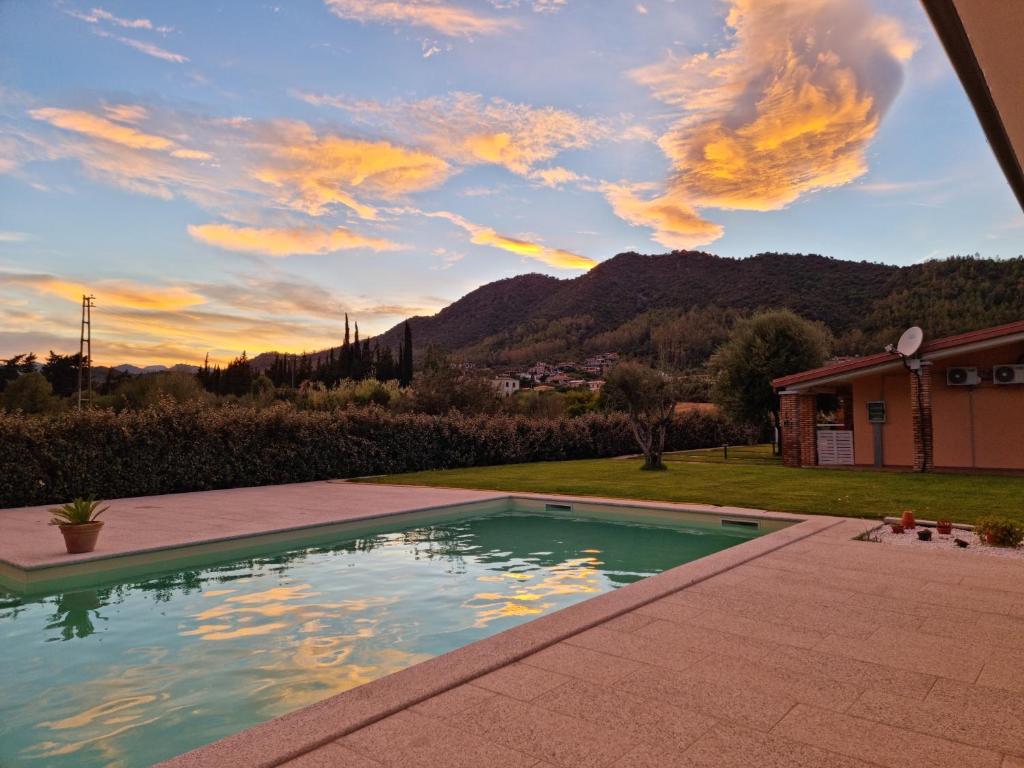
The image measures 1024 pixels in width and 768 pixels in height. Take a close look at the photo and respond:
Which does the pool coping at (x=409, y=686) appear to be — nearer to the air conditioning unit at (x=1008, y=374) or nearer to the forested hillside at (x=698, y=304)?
the air conditioning unit at (x=1008, y=374)

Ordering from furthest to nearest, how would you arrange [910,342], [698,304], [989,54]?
[698,304] < [910,342] < [989,54]

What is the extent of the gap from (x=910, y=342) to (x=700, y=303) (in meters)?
42.9

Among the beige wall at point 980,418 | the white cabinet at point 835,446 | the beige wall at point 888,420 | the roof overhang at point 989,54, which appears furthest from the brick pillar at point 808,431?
the roof overhang at point 989,54

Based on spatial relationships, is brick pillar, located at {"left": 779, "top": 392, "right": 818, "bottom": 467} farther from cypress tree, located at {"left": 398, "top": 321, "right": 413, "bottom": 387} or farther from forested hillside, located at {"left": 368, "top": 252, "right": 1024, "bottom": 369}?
cypress tree, located at {"left": 398, "top": 321, "right": 413, "bottom": 387}

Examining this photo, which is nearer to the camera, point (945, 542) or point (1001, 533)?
point (1001, 533)

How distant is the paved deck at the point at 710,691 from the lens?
2902mm

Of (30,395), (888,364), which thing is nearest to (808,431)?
(888,364)

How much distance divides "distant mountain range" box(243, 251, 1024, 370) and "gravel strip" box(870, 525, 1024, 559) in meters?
28.5

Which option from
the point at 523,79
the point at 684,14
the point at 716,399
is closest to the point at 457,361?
the point at 716,399

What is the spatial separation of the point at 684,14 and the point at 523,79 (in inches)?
138

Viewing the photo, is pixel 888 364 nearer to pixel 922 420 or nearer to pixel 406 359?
pixel 922 420

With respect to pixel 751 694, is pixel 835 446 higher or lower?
higher

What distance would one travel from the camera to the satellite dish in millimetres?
17391

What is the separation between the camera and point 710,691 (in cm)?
359
